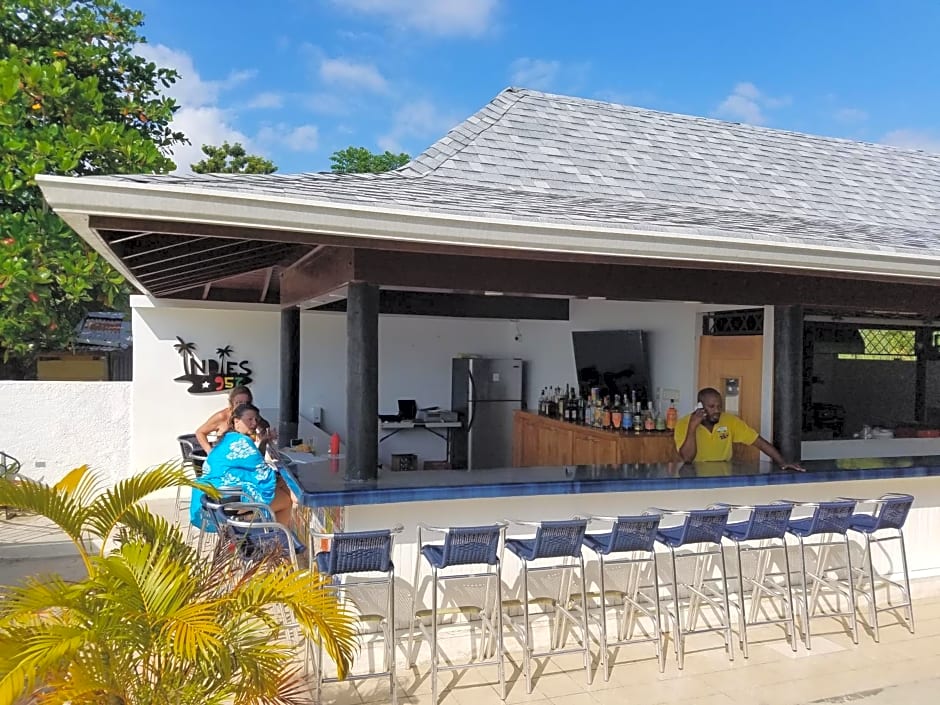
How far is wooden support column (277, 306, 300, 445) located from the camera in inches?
271

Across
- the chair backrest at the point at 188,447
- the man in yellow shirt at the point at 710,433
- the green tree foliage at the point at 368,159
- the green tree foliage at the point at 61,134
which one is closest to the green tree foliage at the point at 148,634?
the man in yellow shirt at the point at 710,433

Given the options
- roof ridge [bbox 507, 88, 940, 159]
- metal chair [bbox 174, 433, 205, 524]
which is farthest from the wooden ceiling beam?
roof ridge [bbox 507, 88, 940, 159]

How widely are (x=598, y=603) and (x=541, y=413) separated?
443 centimetres

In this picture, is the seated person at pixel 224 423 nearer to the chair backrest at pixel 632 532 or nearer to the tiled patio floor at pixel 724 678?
the tiled patio floor at pixel 724 678

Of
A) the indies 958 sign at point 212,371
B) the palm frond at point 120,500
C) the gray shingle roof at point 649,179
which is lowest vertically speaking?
the palm frond at point 120,500

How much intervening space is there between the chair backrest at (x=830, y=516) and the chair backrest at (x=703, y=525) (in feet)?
2.25

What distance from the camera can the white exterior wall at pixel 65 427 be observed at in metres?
7.98

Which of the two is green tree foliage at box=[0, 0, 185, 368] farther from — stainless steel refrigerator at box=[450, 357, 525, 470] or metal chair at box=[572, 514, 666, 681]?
metal chair at box=[572, 514, 666, 681]

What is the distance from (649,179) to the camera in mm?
6012

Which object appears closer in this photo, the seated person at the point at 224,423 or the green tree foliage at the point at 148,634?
the green tree foliage at the point at 148,634

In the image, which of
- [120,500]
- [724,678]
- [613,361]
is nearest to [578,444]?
[613,361]

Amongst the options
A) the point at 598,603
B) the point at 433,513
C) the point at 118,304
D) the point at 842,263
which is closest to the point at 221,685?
the point at 433,513

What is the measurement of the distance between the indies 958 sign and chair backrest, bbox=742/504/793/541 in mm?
6378

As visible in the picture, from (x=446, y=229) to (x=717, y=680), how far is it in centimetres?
276
